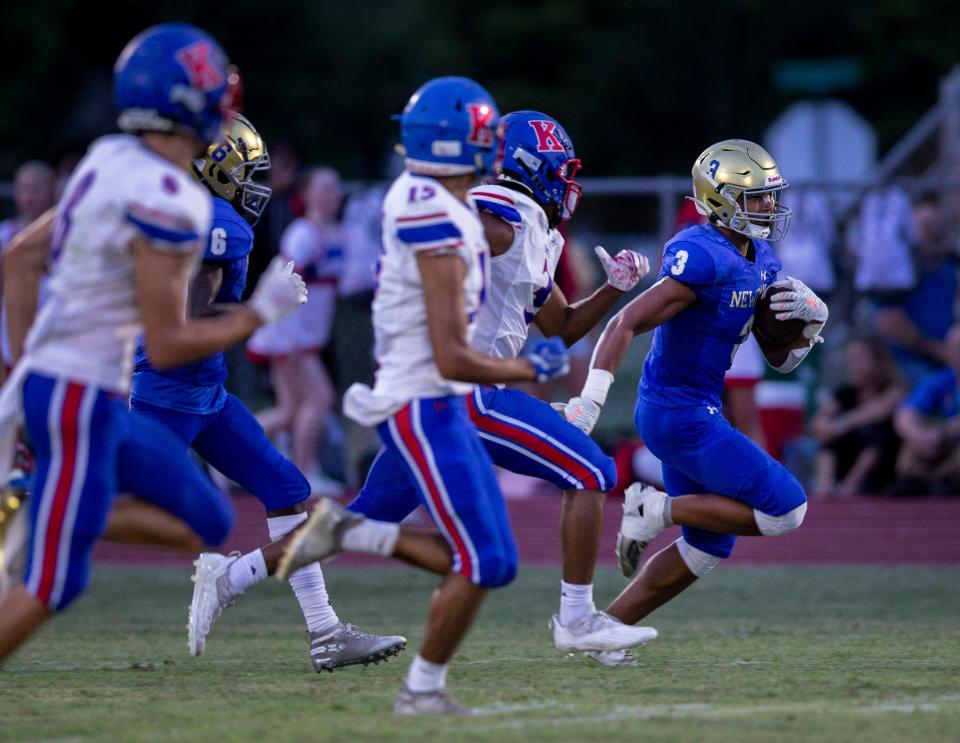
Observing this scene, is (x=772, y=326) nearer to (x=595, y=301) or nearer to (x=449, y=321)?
(x=595, y=301)

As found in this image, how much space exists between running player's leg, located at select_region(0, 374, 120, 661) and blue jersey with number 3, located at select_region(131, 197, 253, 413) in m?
1.52

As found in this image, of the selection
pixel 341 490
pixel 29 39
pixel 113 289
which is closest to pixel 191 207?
pixel 113 289

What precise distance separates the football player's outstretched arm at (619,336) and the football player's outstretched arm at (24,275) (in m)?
2.12

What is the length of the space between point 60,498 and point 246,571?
1827 millimetres

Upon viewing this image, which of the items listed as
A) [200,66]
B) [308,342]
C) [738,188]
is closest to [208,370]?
[200,66]

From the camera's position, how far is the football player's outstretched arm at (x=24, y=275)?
5621 millimetres

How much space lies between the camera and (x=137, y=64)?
5422 millimetres

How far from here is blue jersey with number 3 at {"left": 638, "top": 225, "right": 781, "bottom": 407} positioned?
7051mm

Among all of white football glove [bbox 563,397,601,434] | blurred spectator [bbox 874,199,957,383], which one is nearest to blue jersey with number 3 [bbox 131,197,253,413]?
white football glove [bbox 563,397,601,434]

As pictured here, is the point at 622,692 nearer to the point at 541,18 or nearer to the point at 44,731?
the point at 44,731

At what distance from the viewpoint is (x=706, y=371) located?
7.23m

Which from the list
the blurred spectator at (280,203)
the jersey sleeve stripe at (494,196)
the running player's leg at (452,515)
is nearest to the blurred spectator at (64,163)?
the blurred spectator at (280,203)

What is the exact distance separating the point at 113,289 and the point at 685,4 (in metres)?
28.0

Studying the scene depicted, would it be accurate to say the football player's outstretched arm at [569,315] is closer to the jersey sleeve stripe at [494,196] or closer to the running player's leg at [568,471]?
the jersey sleeve stripe at [494,196]
